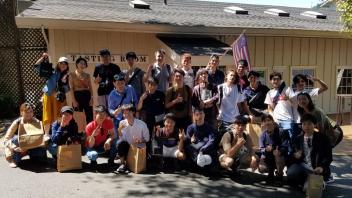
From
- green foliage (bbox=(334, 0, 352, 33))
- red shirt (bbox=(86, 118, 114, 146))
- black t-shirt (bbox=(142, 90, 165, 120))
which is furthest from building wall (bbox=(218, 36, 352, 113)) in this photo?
red shirt (bbox=(86, 118, 114, 146))

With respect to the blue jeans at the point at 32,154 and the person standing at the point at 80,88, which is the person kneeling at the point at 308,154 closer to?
the person standing at the point at 80,88

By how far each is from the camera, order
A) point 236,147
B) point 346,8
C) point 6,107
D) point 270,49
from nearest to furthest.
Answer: point 236,147 < point 346,8 < point 6,107 < point 270,49

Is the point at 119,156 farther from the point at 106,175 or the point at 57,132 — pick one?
the point at 57,132

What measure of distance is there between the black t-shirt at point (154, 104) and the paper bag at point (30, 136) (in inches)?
67.3

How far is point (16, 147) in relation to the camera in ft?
19.8

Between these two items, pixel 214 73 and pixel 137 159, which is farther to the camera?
pixel 214 73

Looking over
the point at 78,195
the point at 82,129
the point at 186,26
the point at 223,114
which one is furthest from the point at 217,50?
the point at 78,195

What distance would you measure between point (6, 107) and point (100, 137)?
619 cm

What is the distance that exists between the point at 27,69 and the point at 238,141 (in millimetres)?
7960

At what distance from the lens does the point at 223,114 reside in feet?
20.7

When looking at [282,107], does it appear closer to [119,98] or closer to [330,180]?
[330,180]

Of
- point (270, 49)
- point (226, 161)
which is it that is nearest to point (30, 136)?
point (226, 161)

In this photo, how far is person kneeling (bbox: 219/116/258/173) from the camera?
5644mm

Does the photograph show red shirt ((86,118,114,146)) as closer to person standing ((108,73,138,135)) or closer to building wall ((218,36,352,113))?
person standing ((108,73,138,135))
